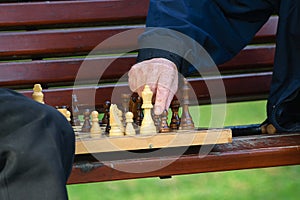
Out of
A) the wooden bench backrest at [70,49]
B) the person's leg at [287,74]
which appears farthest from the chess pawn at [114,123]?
the wooden bench backrest at [70,49]

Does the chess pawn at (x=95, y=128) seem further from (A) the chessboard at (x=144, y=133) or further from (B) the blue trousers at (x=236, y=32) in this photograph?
(B) the blue trousers at (x=236, y=32)

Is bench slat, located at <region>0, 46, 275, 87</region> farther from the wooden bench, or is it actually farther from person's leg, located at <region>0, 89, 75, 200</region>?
person's leg, located at <region>0, 89, 75, 200</region>

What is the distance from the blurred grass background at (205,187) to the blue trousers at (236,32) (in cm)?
139

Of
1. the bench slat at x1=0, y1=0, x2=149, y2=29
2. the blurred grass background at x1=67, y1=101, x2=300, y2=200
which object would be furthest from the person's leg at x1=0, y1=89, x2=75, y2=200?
the blurred grass background at x1=67, y1=101, x2=300, y2=200

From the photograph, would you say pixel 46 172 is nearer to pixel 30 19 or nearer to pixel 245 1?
pixel 245 1

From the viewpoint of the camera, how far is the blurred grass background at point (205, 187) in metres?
3.98

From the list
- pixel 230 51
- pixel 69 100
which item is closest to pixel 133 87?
pixel 230 51

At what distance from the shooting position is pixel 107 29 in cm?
284

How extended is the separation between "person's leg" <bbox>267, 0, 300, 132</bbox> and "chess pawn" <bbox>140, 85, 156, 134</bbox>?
1.70 feet

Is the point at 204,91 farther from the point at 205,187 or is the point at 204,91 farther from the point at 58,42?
the point at 205,187

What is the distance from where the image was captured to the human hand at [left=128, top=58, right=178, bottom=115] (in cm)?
200

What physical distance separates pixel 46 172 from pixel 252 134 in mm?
1375

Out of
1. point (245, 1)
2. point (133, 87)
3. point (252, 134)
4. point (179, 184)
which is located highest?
point (245, 1)

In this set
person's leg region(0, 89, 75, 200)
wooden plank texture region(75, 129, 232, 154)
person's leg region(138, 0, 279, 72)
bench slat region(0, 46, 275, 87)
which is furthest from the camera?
bench slat region(0, 46, 275, 87)
